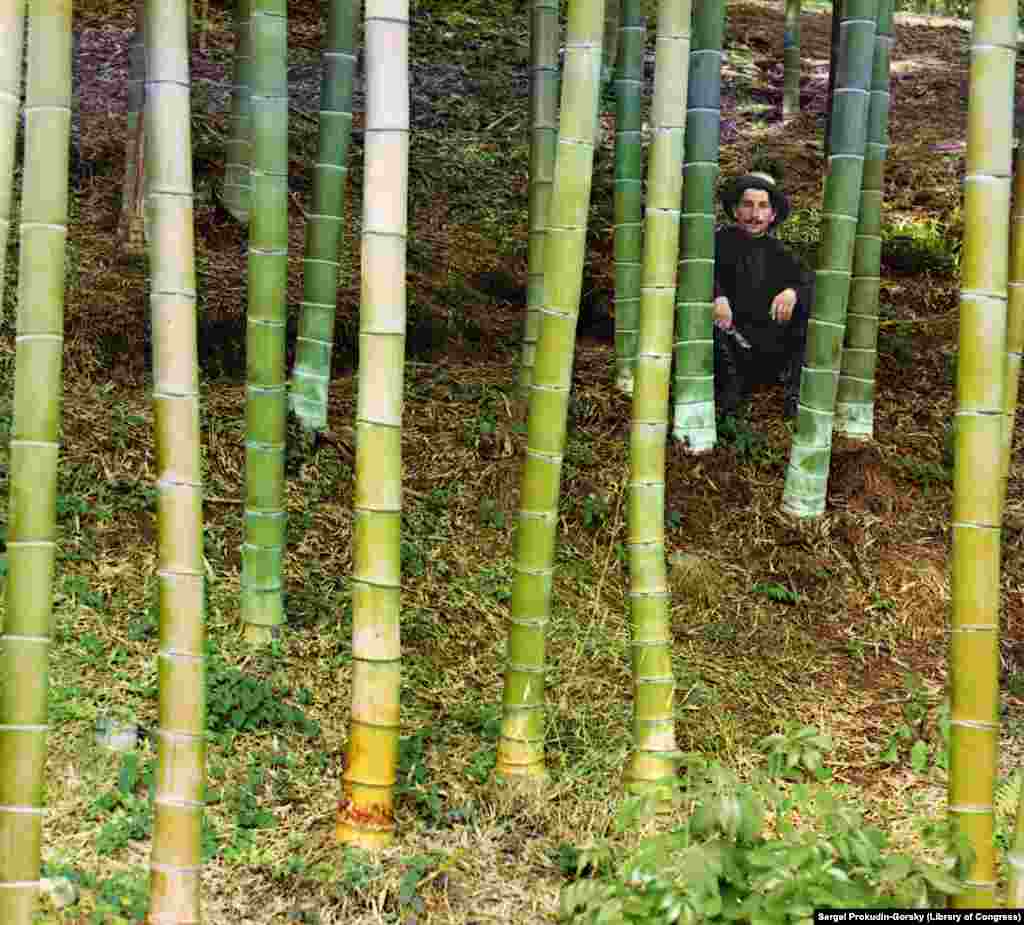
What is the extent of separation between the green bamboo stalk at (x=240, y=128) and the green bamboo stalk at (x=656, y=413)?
2109 mm

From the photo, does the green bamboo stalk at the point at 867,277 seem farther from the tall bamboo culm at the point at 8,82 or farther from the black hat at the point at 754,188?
the tall bamboo culm at the point at 8,82

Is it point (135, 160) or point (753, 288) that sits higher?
point (135, 160)

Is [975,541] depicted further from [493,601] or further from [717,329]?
[717,329]

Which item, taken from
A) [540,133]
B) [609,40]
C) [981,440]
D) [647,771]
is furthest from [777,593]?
[609,40]

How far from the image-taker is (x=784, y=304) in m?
5.49

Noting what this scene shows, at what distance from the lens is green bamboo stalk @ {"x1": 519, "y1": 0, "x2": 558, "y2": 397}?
491 centimetres

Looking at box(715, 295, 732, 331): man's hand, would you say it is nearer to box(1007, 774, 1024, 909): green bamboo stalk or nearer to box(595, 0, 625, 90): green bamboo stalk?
box(1007, 774, 1024, 909): green bamboo stalk

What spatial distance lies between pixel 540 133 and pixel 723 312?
103 centimetres

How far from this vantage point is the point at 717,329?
5.49 metres

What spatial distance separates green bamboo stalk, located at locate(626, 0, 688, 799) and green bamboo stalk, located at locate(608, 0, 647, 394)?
1.58m

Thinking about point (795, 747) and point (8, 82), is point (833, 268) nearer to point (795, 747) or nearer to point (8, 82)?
point (795, 747)

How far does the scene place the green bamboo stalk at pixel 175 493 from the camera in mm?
2791

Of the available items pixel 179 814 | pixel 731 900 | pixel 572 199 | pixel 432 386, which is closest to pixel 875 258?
pixel 432 386

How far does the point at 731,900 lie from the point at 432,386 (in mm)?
3407
